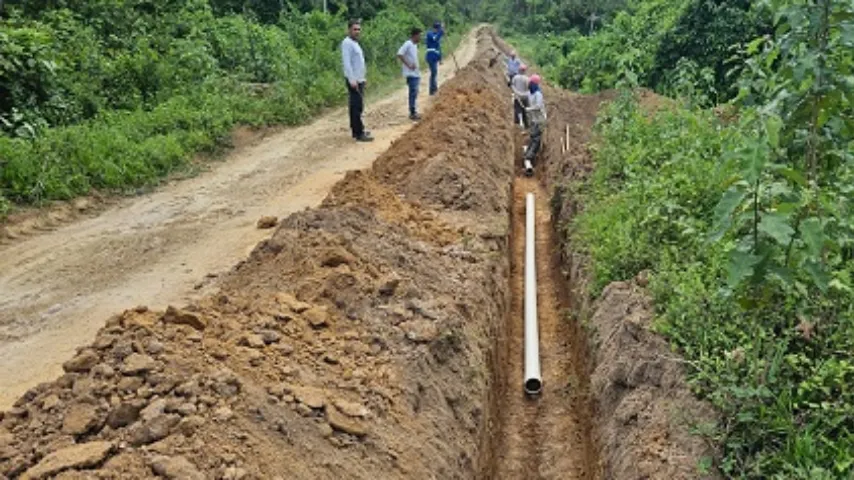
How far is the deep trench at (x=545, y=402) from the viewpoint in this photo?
6227 millimetres

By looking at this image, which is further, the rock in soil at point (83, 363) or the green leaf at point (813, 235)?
the rock in soil at point (83, 363)

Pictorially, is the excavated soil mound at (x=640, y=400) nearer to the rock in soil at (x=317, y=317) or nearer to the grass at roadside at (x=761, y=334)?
the grass at roadside at (x=761, y=334)

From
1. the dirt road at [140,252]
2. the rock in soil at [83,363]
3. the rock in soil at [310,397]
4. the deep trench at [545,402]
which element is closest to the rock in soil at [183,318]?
the rock in soil at [83,363]

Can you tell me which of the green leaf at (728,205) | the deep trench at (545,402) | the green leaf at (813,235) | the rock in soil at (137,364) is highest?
the green leaf at (728,205)

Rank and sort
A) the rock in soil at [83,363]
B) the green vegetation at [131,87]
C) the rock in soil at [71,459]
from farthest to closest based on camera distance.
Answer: the green vegetation at [131,87] → the rock in soil at [83,363] → the rock in soil at [71,459]

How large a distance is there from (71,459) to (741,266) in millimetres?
3381

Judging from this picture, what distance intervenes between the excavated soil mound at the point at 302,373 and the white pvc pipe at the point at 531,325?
15.0 inches

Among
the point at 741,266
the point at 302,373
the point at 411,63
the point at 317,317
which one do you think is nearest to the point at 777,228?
the point at 741,266

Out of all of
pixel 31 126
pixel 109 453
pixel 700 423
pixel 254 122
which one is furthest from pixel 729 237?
pixel 254 122

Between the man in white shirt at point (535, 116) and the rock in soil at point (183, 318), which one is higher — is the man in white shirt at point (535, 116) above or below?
below

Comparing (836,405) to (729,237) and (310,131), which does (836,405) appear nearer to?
(729,237)

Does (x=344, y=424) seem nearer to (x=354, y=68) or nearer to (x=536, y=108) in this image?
(x=354, y=68)

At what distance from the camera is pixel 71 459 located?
11.7 ft

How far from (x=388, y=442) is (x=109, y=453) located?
5.37ft
